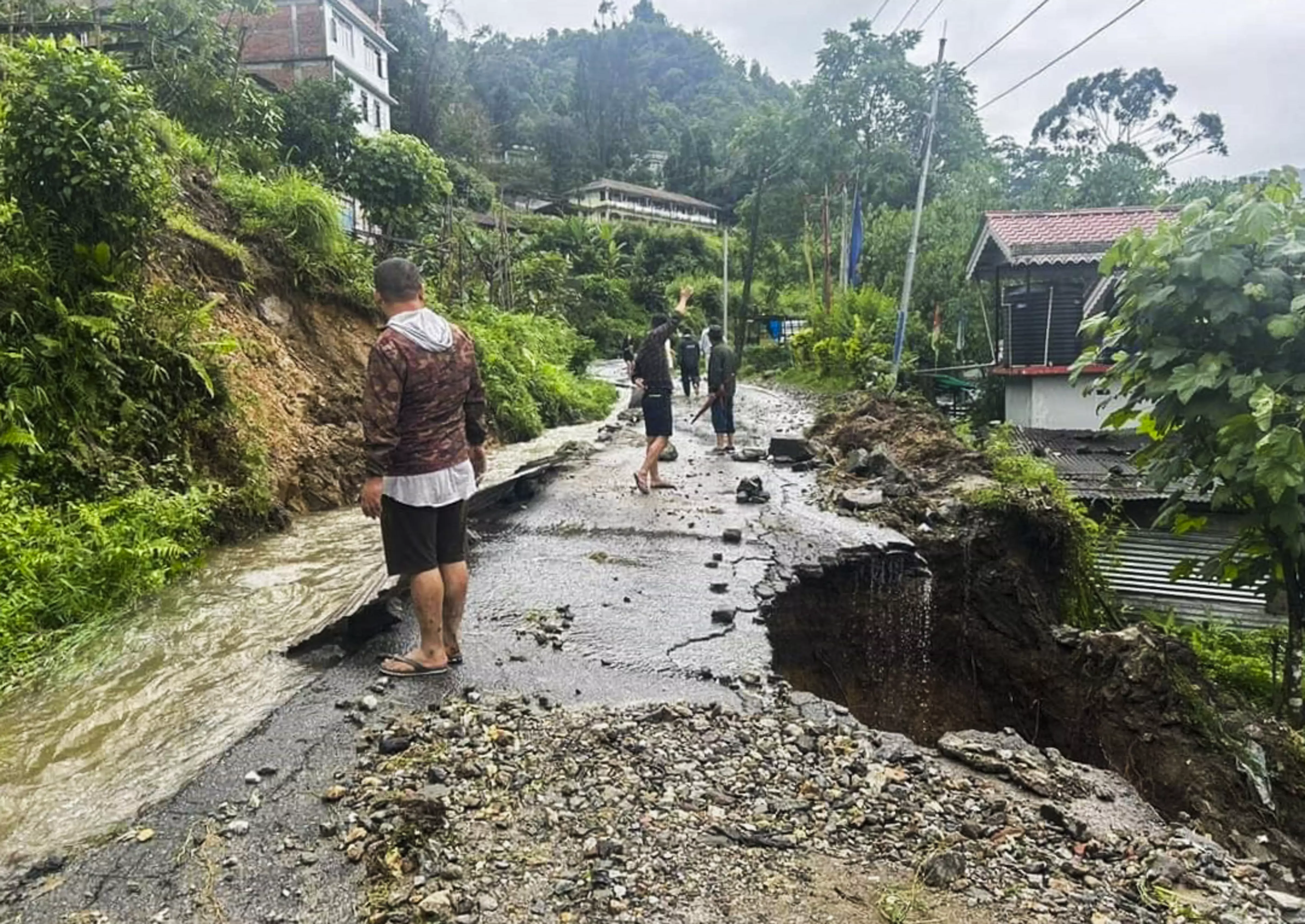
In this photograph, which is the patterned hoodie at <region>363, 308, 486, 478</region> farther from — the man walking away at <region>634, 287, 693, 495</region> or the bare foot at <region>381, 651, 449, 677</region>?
the man walking away at <region>634, 287, 693, 495</region>

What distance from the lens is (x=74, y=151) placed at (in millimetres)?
5926

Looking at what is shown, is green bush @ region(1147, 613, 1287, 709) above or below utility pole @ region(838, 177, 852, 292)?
below

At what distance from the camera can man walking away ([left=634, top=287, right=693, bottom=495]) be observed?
9234 millimetres

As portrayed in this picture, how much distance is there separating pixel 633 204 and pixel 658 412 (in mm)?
63573

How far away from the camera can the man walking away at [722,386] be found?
39.8 ft

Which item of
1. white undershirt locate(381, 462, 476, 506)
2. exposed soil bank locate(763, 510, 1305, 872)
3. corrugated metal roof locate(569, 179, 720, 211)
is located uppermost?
corrugated metal roof locate(569, 179, 720, 211)

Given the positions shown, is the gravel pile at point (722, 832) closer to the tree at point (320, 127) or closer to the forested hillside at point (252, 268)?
the forested hillside at point (252, 268)

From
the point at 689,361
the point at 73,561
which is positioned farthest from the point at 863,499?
the point at 689,361

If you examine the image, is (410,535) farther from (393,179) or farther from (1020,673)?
(393,179)

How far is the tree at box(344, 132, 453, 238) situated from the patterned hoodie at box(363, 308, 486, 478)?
43.3 ft

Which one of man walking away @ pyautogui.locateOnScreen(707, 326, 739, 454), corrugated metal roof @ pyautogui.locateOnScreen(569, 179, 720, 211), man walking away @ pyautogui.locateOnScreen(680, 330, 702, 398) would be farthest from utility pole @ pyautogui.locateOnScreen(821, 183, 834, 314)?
corrugated metal roof @ pyautogui.locateOnScreen(569, 179, 720, 211)

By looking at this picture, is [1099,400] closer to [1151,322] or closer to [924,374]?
[924,374]

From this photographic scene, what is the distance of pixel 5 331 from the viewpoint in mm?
5875

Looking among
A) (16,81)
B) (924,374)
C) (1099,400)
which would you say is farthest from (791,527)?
(924,374)
